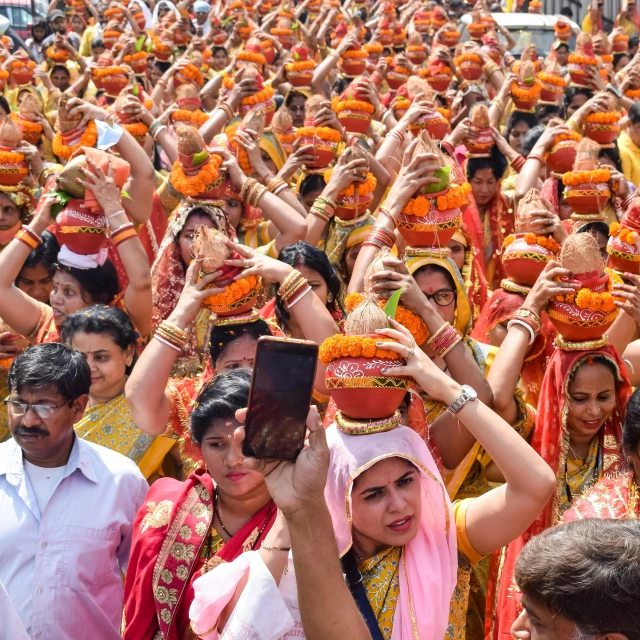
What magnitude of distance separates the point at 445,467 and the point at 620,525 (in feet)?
5.19

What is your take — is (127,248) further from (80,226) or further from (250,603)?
(250,603)

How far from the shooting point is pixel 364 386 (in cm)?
261

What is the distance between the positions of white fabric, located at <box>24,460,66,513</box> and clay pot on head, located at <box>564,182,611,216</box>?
3.33m

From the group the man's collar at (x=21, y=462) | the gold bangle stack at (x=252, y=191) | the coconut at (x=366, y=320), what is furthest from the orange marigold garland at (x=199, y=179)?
the coconut at (x=366, y=320)

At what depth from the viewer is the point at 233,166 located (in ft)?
15.9

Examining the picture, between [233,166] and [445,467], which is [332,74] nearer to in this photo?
[233,166]

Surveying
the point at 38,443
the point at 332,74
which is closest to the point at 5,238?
the point at 38,443

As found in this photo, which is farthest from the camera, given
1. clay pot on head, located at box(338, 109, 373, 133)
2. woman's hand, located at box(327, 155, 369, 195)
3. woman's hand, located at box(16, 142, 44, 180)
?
clay pot on head, located at box(338, 109, 373, 133)

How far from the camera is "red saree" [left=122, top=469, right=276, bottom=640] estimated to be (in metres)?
2.67

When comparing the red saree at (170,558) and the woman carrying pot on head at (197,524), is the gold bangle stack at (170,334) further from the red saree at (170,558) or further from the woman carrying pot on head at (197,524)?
the red saree at (170,558)

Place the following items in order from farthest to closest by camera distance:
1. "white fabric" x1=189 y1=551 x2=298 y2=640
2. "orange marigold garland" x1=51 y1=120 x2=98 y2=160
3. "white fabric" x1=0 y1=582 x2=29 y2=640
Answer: "orange marigold garland" x1=51 y1=120 x2=98 y2=160, "white fabric" x1=189 y1=551 x2=298 y2=640, "white fabric" x1=0 y1=582 x2=29 y2=640

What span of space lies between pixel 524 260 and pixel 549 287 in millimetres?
759

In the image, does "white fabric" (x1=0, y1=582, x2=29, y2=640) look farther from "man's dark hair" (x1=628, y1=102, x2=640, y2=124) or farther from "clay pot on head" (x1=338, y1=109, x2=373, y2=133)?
"man's dark hair" (x1=628, y1=102, x2=640, y2=124)

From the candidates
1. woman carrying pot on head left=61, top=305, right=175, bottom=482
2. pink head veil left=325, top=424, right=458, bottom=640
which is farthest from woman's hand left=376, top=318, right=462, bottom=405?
woman carrying pot on head left=61, top=305, right=175, bottom=482
